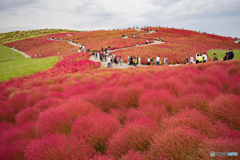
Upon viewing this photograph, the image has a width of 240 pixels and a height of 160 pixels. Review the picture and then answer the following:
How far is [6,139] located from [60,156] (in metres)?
1.87

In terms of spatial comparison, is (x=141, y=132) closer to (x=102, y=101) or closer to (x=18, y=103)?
(x=102, y=101)

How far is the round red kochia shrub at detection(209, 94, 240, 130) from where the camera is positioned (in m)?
1.86

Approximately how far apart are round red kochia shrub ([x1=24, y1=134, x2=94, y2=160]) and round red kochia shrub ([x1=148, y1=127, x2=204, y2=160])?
997 millimetres

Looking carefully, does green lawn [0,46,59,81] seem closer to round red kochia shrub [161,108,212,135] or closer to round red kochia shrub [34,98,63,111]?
round red kochia shrub [34,98,63,111]

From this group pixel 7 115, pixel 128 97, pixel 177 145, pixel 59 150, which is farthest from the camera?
pixel 7 115

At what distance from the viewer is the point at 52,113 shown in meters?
2.80

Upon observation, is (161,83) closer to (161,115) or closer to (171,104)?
(171,104)

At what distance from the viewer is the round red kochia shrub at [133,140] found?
1.89m

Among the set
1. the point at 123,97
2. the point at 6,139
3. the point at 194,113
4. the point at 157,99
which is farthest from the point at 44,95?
the point at 194,113

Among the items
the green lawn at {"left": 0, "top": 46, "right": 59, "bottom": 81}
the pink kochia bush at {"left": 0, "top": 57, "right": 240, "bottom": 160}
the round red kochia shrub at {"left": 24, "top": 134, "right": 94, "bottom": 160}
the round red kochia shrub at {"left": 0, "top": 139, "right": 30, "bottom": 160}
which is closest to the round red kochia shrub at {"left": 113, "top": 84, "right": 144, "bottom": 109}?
the pink kochia bush at {"left": 0, "top": 57, "right": 240, "bottom": 160}

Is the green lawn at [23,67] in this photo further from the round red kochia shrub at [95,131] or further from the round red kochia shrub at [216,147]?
the round red kochia shrub at [216,147]

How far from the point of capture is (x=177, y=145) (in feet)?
4.92

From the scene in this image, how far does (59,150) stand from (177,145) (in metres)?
1.56

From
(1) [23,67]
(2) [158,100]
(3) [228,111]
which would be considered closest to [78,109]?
(2) [158,100]
